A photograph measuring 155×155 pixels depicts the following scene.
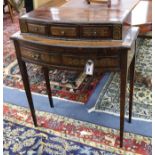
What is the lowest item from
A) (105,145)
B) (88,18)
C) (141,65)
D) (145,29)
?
(105,145)

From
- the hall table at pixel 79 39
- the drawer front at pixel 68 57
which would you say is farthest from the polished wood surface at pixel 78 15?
the drawer front at pixel 68 57

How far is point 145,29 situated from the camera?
2078mm

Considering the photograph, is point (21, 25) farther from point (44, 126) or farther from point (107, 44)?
point (44, 126)

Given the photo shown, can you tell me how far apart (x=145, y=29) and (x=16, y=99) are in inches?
50.1

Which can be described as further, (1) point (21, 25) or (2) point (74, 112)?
(2) point (74, 112)

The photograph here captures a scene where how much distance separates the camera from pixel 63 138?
1.65 metres

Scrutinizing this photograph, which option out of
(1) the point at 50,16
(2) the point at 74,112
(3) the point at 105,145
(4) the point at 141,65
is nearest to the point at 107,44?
(1) the point at 50,16

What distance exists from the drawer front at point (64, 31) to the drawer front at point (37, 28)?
0.04 m

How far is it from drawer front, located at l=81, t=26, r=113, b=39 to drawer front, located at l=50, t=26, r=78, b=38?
0.14ft

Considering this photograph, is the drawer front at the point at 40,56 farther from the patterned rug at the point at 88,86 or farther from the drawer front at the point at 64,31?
the patterned rug at the point at 88,86

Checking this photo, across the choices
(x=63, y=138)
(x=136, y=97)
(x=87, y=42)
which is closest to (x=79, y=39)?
(x=87, y=42)

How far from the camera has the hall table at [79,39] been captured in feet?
3.92

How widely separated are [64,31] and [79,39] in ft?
0.29

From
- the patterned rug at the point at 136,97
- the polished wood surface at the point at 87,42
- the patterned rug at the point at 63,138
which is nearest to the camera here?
the polished wood surface at the point at 87,42
